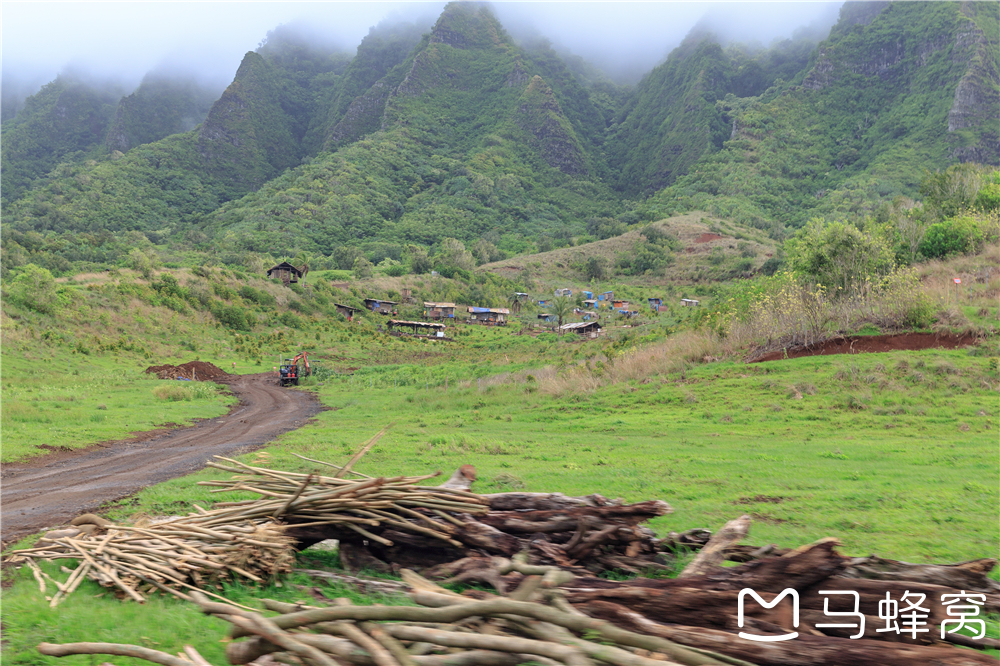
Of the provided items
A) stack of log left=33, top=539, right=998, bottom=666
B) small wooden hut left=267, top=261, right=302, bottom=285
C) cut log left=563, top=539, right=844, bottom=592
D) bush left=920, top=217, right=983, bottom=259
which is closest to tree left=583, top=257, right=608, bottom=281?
small wooden hut left=267, top=261, right=302, bottom=285

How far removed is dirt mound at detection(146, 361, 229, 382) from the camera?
3110cm

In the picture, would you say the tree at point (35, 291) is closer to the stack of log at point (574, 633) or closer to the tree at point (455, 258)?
the stack of log at point (574, 633)

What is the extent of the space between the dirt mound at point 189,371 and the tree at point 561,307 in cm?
3837

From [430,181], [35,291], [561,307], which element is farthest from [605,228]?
[35,291]

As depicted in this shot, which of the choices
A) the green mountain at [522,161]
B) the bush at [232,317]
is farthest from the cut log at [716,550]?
the green mountain at [522,161]

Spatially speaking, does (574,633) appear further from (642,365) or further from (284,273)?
(284,273)

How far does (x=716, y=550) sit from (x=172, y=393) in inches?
1008

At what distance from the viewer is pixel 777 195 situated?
136 meters

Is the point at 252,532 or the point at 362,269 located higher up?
the point at 362,269

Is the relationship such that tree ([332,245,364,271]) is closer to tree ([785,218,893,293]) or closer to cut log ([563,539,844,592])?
tree ([785,218,893,293])

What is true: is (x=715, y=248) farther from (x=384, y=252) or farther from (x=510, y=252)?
(x=384, y=252)

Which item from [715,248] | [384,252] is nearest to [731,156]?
[715,248]

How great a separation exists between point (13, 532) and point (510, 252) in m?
120

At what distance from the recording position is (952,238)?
103 ft
